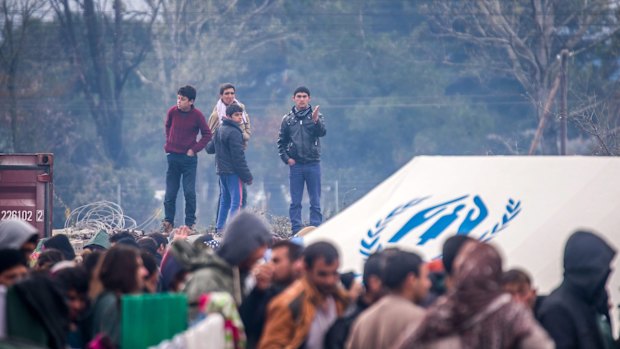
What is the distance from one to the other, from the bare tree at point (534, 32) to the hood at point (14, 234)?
4260 centimetres

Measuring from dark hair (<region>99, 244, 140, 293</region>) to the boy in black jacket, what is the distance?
952cm

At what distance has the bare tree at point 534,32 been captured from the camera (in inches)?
2032

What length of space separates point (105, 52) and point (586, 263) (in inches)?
1977

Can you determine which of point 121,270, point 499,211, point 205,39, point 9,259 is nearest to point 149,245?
point 499,211

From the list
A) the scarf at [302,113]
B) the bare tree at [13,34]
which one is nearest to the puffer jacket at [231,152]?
the scarf at [302,113]

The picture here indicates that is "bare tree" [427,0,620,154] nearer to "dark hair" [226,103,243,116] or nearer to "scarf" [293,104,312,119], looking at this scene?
"scarf" [293,104,312,119]

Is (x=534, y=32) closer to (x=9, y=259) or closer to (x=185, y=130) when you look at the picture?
(x=185, y=130)

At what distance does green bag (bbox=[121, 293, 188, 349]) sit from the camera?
23.3ft

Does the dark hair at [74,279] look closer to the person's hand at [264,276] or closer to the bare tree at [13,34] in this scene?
the person's hand at [264,276]

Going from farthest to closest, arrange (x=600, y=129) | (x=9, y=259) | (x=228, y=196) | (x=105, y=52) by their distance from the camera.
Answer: (x=105, y=52) → (x=600, y=129) → (x=228, y=196) → (x=9, y=259)

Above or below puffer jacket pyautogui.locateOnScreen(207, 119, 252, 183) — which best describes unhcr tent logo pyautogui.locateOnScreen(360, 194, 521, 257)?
above

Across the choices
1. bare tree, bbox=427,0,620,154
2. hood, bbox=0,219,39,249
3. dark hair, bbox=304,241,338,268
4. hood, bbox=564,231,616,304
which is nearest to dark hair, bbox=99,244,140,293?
hood, bbox=0,219,39,249

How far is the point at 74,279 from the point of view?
28.1 feet

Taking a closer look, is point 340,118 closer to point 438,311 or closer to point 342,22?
point 342,22
